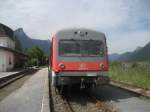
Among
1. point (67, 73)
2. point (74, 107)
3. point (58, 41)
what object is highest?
point (58, 41)

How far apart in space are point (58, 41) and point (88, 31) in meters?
1.42

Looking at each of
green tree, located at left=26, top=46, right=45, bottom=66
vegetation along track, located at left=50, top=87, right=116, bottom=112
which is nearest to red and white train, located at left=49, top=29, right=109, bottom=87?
vegetation along track, located at left=50, top=87, right=116, bottom=112

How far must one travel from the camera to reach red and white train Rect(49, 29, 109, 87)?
13305 mm

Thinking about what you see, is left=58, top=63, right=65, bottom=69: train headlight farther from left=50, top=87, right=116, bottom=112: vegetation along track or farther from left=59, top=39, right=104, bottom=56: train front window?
left=50, top=87, right=116, bottom=112: vegetation along track

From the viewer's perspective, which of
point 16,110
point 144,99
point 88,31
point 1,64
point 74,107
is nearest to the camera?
point 16,110

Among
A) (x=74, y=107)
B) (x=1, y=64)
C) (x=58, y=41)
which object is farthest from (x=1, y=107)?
(x=1, y=64)

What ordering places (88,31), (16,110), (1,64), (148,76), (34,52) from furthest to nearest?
1. (34,52)
2. (1,64)
3. (148,76)
4. (88,31)
5. (16,110)

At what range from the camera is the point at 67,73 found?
43.5 feet

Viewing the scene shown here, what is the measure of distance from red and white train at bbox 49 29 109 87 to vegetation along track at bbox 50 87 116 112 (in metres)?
0.76

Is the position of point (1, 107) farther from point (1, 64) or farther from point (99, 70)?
point (1, 64)

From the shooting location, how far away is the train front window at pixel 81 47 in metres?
13.7

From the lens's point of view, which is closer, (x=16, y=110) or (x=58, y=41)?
(x=16, y=110)

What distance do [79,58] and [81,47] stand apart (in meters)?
0.55

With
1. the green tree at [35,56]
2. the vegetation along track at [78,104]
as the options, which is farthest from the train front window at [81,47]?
the green tree at [35,56]
